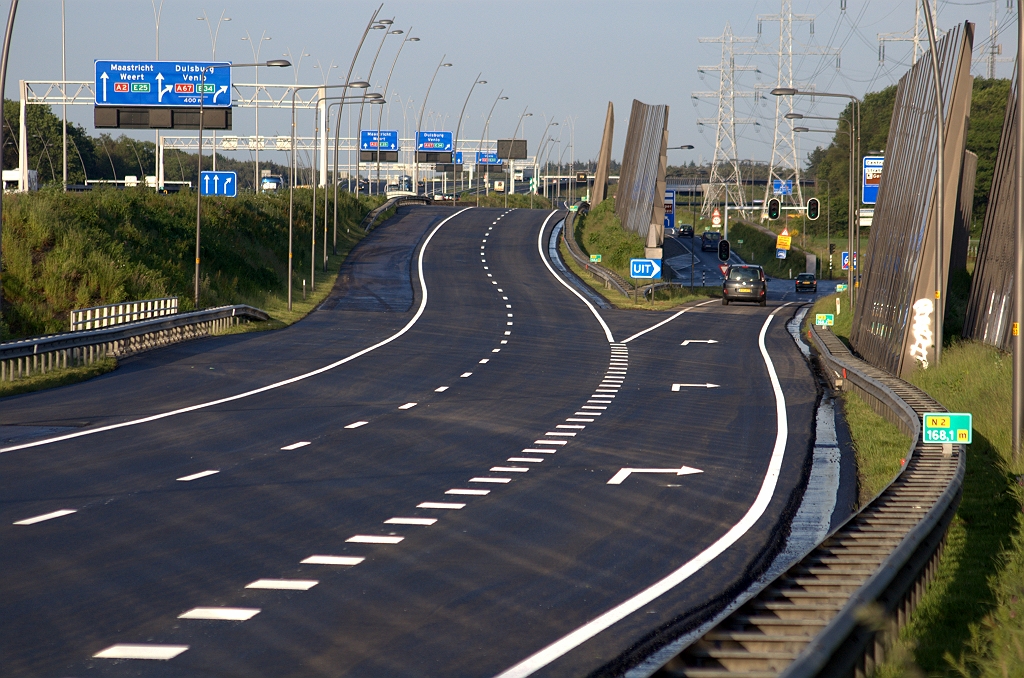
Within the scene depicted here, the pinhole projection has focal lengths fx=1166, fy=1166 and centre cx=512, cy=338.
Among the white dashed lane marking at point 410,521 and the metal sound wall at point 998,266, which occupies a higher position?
the metal sound wall at point 998,266

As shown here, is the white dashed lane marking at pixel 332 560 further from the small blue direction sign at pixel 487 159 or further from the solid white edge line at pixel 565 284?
the small blue direction sign at pixel 487 159

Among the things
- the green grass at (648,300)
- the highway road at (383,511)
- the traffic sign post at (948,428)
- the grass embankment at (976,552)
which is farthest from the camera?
the green grass at (648,300)

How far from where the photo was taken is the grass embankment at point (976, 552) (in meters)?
7.00

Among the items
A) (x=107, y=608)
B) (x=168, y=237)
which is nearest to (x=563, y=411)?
(x=107, y=608)

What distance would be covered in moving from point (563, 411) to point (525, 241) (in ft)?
193

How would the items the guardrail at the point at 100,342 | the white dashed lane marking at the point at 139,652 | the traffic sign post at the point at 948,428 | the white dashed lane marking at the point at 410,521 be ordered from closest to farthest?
1. the white dashed lane marking at the point at 139,652
2. the white dashed lane marking at the point at 410,521
3. the traffic sign post at the point at 948,428
4. the guardrail at the point at 100,342

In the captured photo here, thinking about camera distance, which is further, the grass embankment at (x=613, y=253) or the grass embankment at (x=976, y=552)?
the grass embankment at (x=613, y=253)

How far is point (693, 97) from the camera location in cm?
12431

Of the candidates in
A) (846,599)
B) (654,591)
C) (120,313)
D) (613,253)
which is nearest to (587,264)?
(613,253)

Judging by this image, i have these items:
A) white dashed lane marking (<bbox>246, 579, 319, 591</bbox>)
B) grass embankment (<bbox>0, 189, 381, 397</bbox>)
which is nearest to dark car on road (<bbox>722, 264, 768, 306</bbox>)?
grass embankment (<bbox>0, 189, 381, 397</bbox>)

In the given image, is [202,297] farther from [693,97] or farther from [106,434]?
[693,97]

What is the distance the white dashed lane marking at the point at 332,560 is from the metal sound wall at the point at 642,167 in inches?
2255

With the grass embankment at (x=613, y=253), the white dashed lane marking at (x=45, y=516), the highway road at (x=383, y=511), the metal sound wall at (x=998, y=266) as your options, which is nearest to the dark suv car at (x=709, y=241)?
the grass embankment at (x=613, y=253)

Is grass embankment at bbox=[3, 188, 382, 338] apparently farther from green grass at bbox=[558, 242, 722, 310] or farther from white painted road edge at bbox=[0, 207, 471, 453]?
green grass at bbox=[558, 242, 722, 310]
